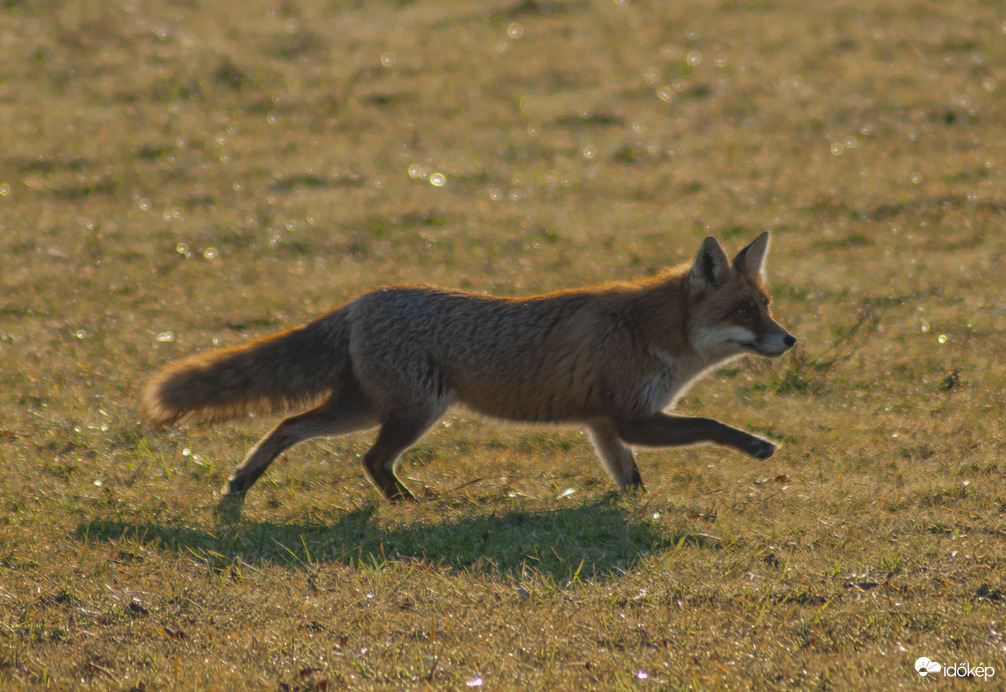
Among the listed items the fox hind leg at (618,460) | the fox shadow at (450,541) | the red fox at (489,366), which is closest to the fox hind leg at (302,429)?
the red fox at (489,366)

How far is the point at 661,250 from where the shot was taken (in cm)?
1315

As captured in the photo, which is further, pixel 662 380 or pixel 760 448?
pixel 662 380

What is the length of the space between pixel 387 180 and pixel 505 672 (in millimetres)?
12029

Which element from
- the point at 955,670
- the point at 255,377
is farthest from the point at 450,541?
the point at 955,670

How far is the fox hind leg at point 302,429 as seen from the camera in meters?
7.47

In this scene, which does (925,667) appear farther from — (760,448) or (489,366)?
(489,366)

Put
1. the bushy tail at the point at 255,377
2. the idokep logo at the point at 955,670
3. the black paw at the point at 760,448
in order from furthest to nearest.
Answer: the bushy tail at the point at 255,377 < the black paw at the point at 760,448 < the idokep logo at the point at 955,670

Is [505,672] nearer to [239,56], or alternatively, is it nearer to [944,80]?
[944,80]

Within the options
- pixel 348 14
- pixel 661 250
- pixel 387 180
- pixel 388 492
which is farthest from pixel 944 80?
pixel 388 492

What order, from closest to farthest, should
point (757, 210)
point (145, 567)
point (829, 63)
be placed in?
point (145, 567) → point (757, 210) → point (829, 63)

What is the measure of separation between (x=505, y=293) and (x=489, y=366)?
14.1ft

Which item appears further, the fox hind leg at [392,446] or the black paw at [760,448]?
the fox hind leg at [392,446]

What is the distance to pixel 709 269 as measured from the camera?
24.3 ft

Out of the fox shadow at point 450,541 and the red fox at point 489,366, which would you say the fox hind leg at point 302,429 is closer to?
the red fox at point 489,366
